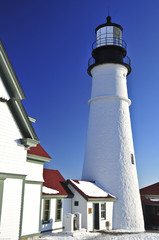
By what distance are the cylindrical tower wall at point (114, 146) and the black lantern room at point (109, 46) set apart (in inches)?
28.9

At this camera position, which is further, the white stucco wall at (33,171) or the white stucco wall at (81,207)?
the white stucco wall at (81,207)

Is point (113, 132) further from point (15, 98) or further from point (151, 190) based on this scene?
point (15, 98)

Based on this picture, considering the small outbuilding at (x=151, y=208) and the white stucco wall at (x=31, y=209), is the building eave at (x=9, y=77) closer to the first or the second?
the white stucco wall at (x=31, y=209)

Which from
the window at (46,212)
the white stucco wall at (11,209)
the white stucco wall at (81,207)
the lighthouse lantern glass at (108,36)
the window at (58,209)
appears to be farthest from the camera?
the lighthouse lantern glass at (108,36)

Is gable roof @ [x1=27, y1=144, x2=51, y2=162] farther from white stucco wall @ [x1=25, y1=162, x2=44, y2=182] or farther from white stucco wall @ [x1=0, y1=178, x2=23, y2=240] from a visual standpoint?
white stucco wall @ [x1=0, y1=178, x2=23, y2=240]

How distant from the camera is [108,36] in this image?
77.4ft

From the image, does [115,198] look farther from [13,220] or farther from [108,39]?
[108,39]

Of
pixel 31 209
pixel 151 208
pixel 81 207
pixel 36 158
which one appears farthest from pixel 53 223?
pixel 151 208

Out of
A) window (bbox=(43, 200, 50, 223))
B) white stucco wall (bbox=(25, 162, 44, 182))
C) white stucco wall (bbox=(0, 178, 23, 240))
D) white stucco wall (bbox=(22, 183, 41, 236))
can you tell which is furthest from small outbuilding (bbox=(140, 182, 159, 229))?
white stucco wall (bbox=(0, 178, 23, 240))

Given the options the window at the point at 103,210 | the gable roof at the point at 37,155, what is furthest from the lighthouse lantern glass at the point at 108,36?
the window at the point at 103,210

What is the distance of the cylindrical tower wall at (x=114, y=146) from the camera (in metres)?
19.3

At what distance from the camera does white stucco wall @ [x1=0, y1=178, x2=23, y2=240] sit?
9633mm

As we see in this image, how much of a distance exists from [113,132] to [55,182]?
6.81m

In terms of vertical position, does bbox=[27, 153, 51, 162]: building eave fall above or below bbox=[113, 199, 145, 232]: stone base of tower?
above
